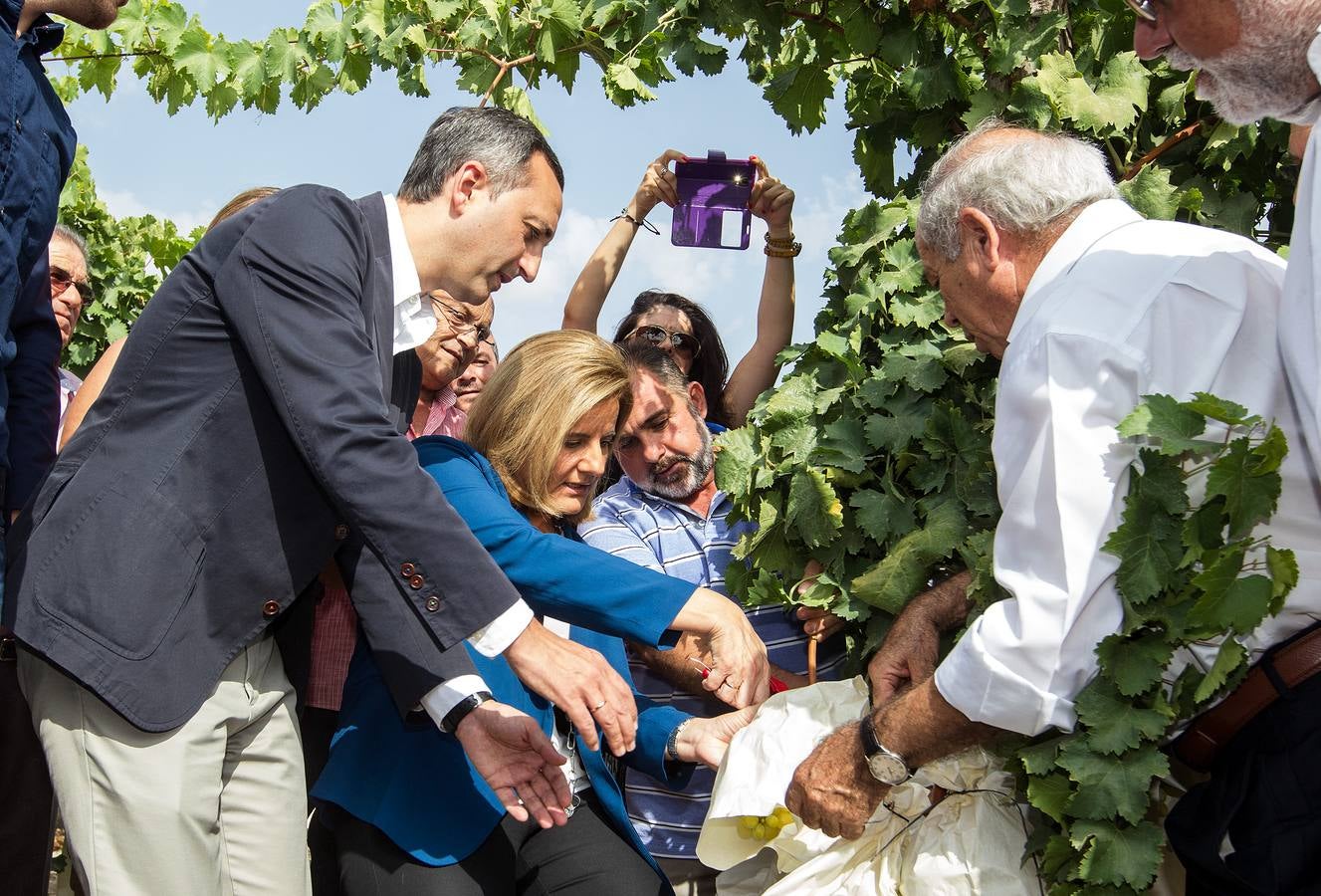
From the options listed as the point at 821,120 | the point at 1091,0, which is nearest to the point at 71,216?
the point at 821,120

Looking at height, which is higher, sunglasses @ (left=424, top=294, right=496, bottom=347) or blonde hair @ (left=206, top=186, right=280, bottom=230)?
blonde hair @ (left=206, top=186, right=280, bottom=230)

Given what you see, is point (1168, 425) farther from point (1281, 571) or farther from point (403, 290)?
point (403, 290)

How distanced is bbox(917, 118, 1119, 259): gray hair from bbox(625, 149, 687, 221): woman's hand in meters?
1.59

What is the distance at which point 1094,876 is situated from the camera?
2055 millimetres

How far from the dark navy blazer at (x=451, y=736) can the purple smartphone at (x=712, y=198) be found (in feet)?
4.84

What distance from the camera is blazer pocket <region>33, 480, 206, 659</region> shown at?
2.05 metres

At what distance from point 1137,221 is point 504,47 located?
99.9 inches

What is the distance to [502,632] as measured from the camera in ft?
7.34

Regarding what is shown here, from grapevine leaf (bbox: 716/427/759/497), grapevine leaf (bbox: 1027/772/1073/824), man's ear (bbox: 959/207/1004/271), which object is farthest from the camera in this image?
grapevine leaf (bbox: 716/427/759/497)

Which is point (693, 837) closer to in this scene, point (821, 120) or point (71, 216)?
point (821, 120)

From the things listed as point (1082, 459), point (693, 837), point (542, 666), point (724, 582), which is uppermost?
point (1082, 459)

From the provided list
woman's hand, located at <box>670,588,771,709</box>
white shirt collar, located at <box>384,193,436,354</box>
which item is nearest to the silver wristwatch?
woman's hand, located at <box>670,588,771,709</box>

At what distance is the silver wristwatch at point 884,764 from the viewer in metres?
2.29

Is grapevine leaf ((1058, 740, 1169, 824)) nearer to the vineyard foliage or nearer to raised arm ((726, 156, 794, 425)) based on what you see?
the vineyard foliage
